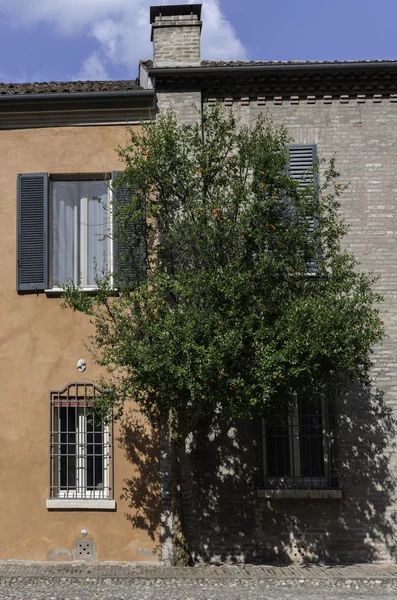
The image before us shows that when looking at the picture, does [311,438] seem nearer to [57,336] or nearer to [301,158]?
[57,336]

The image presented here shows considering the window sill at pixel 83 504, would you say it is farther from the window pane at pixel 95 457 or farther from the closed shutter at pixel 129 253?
the closed shutter at pixel 129 253

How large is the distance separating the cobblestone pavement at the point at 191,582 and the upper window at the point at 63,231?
4002 mm

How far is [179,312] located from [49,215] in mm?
3480

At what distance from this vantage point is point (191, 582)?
945 cm

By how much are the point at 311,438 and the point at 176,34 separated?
22.0ft

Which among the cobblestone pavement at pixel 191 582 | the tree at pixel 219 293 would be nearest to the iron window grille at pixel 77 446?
the tree at pixel 219 293

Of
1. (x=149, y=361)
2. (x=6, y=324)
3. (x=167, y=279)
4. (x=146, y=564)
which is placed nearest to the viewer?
(x=149, y=361)

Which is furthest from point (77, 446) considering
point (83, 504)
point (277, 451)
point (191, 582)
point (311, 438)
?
point (311, 438)

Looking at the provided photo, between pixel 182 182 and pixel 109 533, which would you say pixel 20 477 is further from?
pixel 182 182

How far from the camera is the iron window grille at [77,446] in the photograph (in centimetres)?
1090

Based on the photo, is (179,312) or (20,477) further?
(20,477)

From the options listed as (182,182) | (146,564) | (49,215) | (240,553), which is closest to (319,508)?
(240,553)

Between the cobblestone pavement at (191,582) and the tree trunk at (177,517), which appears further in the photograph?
the tree trunk at (177,517)

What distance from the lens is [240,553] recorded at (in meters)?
10.6
